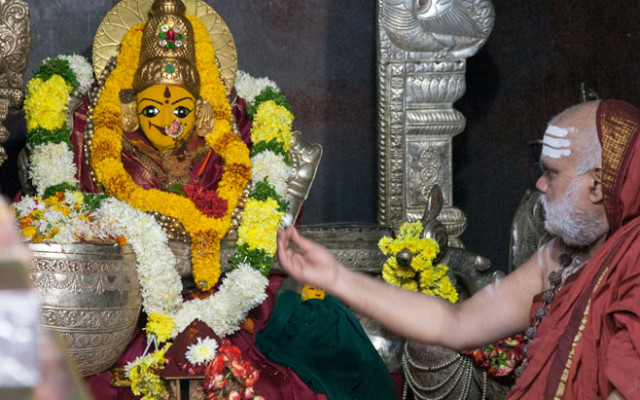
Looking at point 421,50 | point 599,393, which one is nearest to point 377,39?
point 421,50

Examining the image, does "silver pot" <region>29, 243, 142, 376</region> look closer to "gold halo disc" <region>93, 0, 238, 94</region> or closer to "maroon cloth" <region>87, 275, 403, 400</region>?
"maroon cloth" <region>87, 275, 403, 400</region>

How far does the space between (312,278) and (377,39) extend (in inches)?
129

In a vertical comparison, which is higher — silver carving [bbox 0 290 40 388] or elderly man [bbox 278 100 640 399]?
silver carving [bbox 0 290 40 388]

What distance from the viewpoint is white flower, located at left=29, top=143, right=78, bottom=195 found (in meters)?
4.39

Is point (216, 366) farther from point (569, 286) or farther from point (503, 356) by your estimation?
point (569, 286)

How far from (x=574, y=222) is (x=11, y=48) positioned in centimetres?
306

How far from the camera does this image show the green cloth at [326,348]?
401 cm

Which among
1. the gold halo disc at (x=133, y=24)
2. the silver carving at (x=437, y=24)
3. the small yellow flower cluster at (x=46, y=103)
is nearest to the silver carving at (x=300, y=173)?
the gold halo disc at (x=133, y=24)

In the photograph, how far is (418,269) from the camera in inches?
174

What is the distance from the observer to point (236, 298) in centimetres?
421

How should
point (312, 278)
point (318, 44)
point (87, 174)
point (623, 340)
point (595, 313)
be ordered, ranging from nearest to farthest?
point (623, 340) < point (595, 313) < point (312, 278) < point (87, 174) < point (318, 44)

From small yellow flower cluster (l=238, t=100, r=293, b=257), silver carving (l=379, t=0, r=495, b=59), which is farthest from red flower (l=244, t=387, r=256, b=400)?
silver carving (l=379, t=0, r=495, b=59)

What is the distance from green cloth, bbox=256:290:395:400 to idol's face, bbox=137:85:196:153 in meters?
1.12

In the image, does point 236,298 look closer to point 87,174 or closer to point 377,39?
point 87,174
